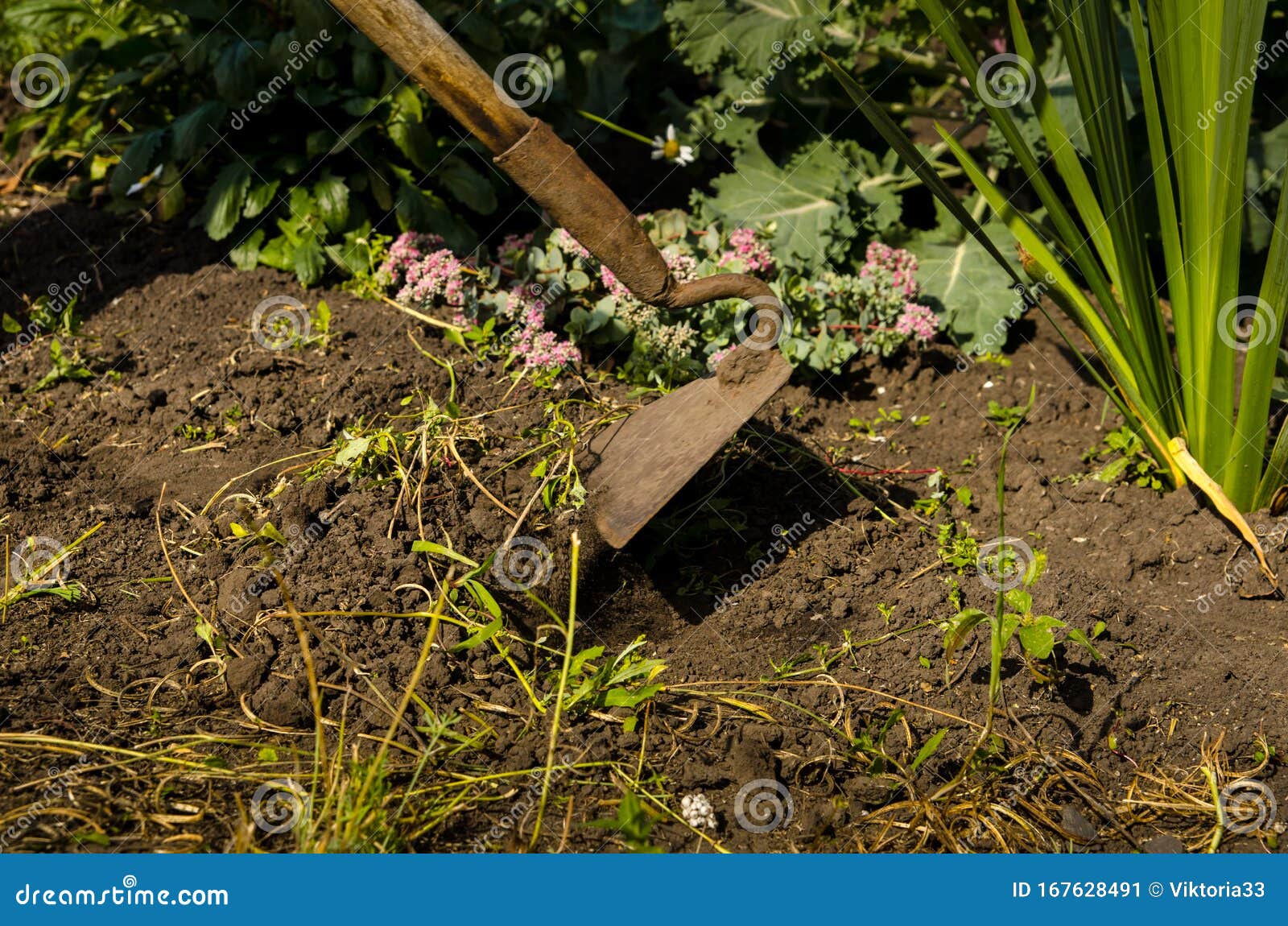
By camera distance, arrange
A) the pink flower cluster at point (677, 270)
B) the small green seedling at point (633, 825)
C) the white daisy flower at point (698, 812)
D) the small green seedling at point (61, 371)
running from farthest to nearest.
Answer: the pink flower cluster at point (677, 270) → the small green seedling at point (61, 371) → the white daisy flower at point (698, 812) → the small green seedling at point (633, 825)

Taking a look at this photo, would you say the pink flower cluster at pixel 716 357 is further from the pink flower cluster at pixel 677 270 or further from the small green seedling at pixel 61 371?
the small green seedling at pixel 61 371

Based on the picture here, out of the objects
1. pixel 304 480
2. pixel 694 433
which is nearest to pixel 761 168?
pixel 694 433

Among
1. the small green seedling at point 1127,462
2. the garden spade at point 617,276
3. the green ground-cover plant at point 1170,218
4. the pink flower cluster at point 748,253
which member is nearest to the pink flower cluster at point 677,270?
the pink flower cluster at point 748,253

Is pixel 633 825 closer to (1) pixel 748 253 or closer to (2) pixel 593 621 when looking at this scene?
(2) pixel 593 621

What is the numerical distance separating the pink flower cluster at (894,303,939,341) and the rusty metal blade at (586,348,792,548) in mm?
929

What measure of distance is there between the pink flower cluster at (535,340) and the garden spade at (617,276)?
0.48m

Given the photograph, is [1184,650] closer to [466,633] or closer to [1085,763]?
[1085,763]

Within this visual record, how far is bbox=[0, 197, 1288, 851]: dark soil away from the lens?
76.8 inches

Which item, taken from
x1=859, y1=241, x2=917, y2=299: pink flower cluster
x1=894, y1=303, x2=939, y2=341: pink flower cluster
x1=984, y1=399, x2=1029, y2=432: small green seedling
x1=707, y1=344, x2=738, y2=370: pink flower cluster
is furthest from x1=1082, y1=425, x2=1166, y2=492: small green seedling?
x1=707, y1=344, x2=738, y2=370: pink flower cluster

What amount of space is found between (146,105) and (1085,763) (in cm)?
357

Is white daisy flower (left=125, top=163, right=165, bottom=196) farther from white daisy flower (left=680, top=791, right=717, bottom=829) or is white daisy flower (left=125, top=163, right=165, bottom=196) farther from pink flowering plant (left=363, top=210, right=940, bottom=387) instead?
white daisy flower (left=680, top=791, right=717, bottom=829)

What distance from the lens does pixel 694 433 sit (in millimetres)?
2348

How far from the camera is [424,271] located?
3.20m

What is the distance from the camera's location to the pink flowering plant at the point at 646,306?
304 cm
